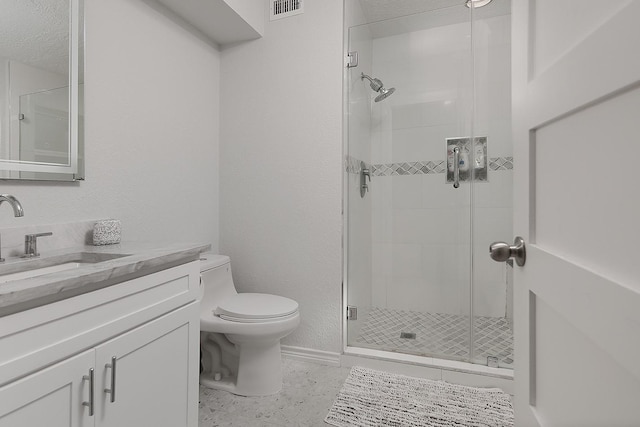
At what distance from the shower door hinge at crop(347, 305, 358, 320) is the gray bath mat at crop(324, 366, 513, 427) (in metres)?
0.38

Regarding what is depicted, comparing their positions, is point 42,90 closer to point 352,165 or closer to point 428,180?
point 352,165

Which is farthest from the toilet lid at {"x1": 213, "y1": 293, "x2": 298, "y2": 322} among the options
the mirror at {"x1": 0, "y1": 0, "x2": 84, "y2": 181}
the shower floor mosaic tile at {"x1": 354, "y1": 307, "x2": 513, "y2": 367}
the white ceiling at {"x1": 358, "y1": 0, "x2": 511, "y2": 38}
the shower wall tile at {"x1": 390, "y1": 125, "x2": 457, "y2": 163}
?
the white ceiling at {"x1": 358, "y1": 0, "x2": 511, "y2": 38}

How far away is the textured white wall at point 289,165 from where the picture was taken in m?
2.18

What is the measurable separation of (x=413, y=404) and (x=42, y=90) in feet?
6.86

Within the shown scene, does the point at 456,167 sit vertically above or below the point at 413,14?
below

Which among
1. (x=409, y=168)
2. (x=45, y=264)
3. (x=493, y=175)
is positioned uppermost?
(x=409, y=168)

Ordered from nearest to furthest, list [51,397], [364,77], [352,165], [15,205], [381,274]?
[51,397]
[15,205]
[352,165]
[364,77]
[381,274]

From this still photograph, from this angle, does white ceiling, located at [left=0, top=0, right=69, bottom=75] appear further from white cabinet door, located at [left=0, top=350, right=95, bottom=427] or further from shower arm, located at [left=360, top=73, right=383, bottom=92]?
shower arm, located at [left=360, top=73, right=383, bottom=92]

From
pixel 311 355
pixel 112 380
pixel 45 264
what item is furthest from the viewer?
pixel 311 355

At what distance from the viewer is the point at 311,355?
220cm

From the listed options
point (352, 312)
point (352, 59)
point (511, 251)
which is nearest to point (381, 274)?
point (352, 312)

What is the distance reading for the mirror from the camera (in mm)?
1237

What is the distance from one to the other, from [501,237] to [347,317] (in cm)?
107

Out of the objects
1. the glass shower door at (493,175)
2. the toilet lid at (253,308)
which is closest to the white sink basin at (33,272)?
the toilet lid at (253,308)
